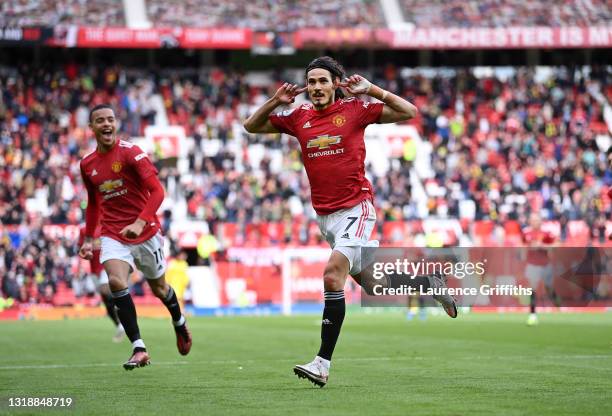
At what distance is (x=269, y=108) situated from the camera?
10.0m

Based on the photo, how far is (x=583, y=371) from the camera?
10.8m

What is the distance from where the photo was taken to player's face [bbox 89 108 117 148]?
11711mm

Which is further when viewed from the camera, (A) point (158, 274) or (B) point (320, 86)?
(A) point (158, 274)

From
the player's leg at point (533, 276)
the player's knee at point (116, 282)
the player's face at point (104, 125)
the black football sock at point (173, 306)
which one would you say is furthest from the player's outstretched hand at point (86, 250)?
the player's leg at point (533, 276)

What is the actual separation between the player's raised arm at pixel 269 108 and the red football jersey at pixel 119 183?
190cm

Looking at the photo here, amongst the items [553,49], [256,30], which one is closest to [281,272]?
[256,30]

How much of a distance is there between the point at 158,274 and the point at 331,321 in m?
3.37

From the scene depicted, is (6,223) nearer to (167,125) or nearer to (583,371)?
(167,125)

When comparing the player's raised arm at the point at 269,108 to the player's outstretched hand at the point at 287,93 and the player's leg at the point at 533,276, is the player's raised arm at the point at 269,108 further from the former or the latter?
the player's leg at the point at 533,276

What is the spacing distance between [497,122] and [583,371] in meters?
32.2

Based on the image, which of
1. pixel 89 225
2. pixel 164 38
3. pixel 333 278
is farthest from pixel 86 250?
pixel 164 38

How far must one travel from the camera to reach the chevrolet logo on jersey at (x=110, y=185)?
1178 centimetres

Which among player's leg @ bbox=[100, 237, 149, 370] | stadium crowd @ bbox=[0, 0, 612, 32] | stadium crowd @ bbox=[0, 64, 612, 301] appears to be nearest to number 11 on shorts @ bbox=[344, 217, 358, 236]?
player's leg @ bbox=[100, 237, 149, 370]

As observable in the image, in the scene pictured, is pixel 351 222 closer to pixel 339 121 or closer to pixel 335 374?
pixel 339 121
